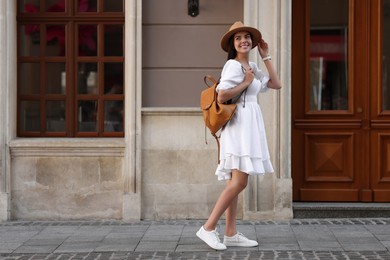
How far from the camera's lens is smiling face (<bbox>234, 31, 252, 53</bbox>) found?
26.9ft

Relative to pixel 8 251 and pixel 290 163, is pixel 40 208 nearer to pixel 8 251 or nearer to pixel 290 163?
pixel 8 251

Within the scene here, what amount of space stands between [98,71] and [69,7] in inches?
33.9

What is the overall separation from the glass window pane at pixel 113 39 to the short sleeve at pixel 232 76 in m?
3.14

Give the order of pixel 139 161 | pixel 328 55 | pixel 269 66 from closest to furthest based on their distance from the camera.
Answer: pixel 269 66, pixel 139 161, pixel 328 55

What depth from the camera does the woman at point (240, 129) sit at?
26.5ft

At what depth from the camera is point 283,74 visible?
10.4m

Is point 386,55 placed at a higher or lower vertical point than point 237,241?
higher

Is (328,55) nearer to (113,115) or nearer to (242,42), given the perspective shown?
(113,115)

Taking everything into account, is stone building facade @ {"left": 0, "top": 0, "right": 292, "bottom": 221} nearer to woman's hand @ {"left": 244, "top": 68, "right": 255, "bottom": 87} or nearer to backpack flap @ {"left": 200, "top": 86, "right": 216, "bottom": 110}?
backpack flap @ {"left": 200, "top": 86, "right": 216, "bottom": 110}

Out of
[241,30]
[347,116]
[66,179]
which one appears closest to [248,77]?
[241,30]

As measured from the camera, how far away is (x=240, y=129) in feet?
26.7

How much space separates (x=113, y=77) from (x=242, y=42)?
3166mm

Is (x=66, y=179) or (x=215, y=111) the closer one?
(x=215, y=111)

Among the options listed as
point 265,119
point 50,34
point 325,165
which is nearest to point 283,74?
point 265,119
